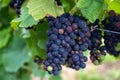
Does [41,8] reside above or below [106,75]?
below

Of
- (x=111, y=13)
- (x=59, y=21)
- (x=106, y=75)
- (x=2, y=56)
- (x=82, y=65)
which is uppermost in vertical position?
(x=106, y=75)

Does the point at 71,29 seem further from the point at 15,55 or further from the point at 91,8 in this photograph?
the point at 15,55

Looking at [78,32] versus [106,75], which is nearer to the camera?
[78,32]

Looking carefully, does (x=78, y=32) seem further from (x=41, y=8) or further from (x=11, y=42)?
(x=11, y=42)

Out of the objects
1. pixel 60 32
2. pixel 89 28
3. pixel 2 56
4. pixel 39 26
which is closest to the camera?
pixel 60 32

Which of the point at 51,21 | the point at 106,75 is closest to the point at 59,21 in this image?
the point at 51,21

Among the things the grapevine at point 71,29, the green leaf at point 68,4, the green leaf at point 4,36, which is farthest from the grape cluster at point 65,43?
the green leaf at point 4,36

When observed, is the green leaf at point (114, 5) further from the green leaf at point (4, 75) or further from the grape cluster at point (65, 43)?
the green leaf at point (4, 75)

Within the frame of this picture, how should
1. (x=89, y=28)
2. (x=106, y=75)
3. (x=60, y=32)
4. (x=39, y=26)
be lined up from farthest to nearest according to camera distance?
(x=106, y=75), (x=39, y=26), (x=89, y=28), (x=60, y=32)
